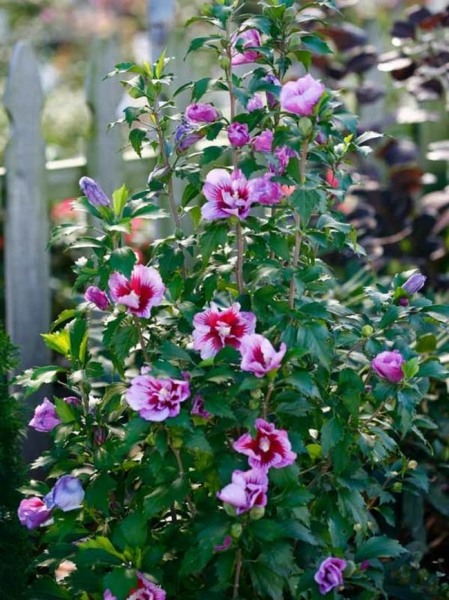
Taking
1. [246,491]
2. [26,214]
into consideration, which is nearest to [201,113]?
[246,491]

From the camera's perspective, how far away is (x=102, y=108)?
11.3 ft

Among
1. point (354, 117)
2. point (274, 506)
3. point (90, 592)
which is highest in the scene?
point (354, 117)

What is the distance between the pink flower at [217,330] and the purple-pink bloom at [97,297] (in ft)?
0.57

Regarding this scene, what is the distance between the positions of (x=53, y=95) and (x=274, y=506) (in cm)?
666

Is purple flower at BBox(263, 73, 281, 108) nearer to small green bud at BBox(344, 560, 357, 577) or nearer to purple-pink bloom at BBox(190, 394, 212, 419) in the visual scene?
purple-pink bloom at BBox(190, 394, 212, 419)

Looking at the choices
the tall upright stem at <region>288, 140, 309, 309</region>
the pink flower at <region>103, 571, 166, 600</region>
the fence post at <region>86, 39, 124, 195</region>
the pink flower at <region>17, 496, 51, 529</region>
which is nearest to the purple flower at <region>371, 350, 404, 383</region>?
the tall upright stem at <region>288, 140, 309, 309</region>

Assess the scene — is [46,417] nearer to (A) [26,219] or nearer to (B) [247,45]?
(B) [247,45]

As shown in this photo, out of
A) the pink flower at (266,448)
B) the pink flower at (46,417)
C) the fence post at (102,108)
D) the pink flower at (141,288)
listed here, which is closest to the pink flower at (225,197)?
the pink flower at (141,288)

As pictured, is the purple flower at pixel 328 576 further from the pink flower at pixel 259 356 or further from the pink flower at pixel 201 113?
the pink flower at pixel 201 113

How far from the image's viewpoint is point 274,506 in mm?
1832

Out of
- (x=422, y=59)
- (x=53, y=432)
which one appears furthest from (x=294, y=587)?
(x=422, y=59)

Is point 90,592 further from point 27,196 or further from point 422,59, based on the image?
point 422,59

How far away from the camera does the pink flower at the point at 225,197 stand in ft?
5.91

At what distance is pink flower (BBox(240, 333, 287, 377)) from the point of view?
170 centimetres
